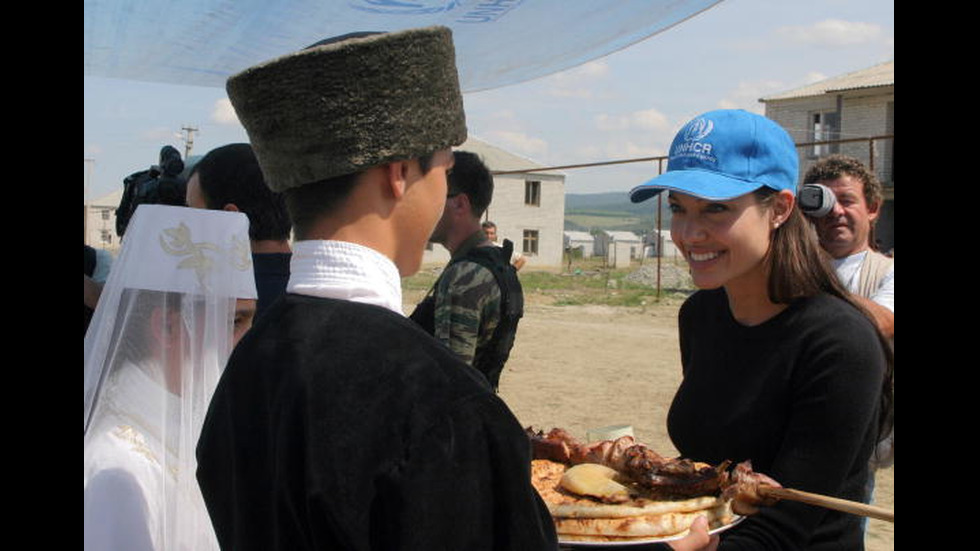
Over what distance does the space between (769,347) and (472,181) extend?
107 inches

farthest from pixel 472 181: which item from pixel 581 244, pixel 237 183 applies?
pixel 581 244

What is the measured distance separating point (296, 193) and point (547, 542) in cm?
70

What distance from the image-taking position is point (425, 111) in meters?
1.37

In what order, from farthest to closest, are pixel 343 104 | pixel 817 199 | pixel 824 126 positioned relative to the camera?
pixel 824 126, pixel 817 199, pixel 343 104

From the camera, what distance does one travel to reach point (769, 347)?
2100 millimetres

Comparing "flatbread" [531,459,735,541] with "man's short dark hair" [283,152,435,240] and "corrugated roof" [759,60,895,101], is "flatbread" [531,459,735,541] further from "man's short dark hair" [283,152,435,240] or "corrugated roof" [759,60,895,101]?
"corrugated roof" [759,60,895,101]

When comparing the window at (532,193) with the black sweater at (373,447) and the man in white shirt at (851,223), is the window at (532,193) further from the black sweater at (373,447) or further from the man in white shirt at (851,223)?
the black sweater at (373,447)

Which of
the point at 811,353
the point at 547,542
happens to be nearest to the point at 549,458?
the point at 811,353

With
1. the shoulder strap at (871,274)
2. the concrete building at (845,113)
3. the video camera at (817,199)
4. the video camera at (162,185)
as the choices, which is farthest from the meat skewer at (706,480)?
the concrete building at (845,113)

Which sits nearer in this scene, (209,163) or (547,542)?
(547,542)

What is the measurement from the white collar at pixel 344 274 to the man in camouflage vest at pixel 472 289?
2630mm

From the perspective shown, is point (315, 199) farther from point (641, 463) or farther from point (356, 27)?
point (356, 27)

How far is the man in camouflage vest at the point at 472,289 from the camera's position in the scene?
4055 millimetres
